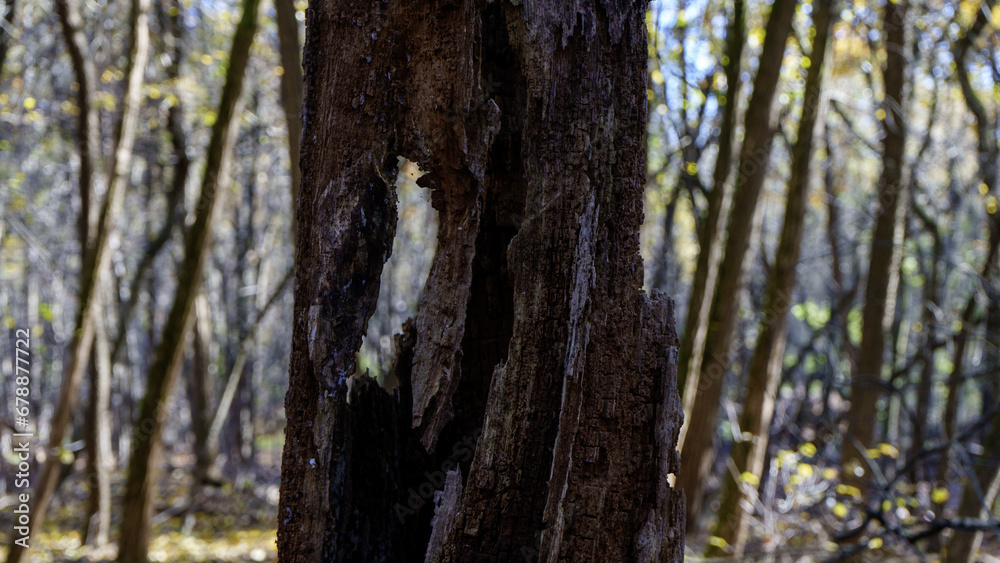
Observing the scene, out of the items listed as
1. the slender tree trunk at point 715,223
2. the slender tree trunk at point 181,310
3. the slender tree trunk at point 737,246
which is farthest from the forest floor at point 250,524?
the slender tree trunk at point 715,223

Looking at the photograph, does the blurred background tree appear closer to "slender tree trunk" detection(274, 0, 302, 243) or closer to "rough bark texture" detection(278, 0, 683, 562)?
"slender tree trunk" detection(274, 0, 302, 243)

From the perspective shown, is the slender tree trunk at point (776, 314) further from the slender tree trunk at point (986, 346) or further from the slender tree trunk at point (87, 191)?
the slender tree trunk at point (87, 191)

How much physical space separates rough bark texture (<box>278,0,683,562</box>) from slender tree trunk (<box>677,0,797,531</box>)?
13.4ft

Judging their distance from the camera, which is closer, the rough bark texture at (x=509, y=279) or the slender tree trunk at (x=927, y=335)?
the rough bark texture at (x=509, y=279)

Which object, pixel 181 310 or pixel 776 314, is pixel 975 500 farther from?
pixel 181 310

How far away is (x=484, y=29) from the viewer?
1593mm

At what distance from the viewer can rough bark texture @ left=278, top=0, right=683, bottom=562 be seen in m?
1.47

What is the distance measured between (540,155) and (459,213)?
0.25m

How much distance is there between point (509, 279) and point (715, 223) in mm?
4391

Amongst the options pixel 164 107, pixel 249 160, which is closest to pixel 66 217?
pixel 249 160

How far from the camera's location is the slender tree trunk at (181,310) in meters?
4.64

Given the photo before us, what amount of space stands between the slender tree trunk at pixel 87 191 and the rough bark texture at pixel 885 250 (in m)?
7.75

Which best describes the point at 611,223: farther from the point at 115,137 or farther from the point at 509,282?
the point at 115,137

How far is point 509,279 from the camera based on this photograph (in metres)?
1.64
